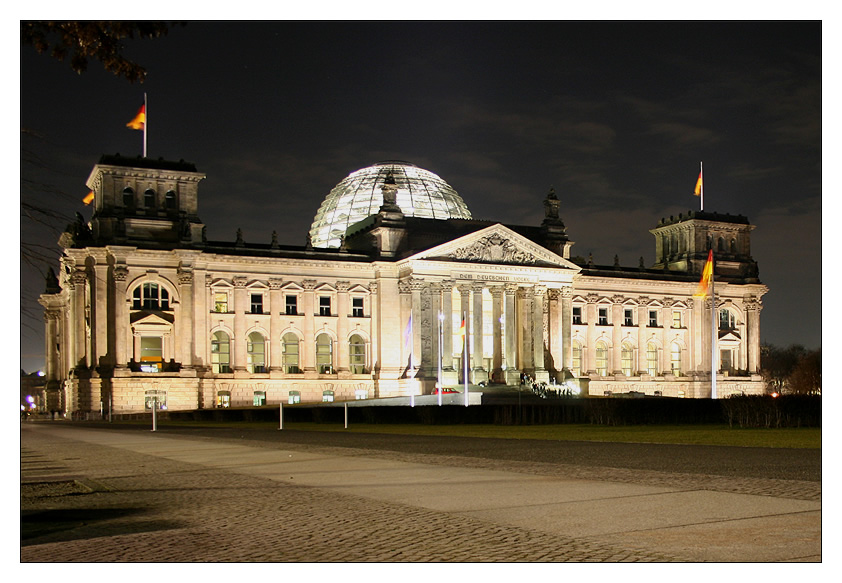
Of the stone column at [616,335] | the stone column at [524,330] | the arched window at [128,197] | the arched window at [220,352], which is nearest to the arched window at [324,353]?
the arched window at [220,352]

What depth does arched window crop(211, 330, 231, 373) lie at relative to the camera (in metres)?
100

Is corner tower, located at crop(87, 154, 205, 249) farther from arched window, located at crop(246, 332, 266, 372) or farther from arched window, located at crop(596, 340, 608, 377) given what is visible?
arched window, located at crop(596, 340, 608, 377)

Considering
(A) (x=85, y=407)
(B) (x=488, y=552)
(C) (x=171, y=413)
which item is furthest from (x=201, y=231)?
(B) (x=488, y=552)

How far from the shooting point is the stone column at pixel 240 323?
100 meters

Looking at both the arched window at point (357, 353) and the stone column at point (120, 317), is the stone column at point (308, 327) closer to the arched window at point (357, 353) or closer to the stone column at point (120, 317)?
the arched window at point (357, 353)

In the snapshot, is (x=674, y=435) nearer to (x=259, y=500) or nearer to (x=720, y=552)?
(x=259, y=500)

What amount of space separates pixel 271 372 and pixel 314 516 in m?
86.4

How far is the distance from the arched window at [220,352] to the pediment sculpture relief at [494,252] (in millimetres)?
24043

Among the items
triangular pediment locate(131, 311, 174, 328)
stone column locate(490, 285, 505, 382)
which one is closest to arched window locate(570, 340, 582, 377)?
stone column locate(490, 285, 505, 382)

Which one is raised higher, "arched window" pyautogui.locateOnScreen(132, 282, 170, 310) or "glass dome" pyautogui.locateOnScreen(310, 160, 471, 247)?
"glass dome" pyautogui.locateOnScreen(310, 160, 471, 247)

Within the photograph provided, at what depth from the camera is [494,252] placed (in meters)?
104

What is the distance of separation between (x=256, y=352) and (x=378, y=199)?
30.1m

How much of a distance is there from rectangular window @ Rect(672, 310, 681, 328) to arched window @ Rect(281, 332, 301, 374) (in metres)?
47.4

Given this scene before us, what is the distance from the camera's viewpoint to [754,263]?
128 meters
